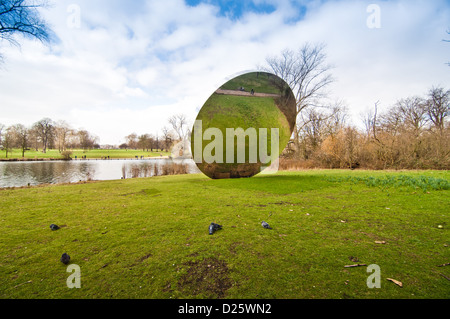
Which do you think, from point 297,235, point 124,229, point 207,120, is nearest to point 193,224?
point 124,229

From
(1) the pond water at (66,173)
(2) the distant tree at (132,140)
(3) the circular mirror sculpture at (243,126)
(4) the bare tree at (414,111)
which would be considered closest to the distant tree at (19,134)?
(1) the pond water at (66,173)

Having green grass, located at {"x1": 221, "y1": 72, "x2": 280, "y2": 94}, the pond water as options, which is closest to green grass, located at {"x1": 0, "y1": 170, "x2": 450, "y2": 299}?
green grass, located at {"x1": 221, "y1": 72, "x2": 280, "y2": 94}

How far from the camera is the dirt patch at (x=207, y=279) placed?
2115 mm

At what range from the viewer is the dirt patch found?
2115 millimetres

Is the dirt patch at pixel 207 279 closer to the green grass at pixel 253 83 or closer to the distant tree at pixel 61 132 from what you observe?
the green grass at pixel 253 83

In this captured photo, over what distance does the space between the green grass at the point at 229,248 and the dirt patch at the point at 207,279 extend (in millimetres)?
12

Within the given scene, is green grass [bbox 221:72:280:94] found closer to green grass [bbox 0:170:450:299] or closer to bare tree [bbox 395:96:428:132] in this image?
green grass [bbox 0:170:450:299]

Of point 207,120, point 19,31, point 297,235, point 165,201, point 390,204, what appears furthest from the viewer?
point 19,31

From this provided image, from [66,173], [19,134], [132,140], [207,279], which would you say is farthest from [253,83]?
[132,140]

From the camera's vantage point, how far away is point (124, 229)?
381 cm

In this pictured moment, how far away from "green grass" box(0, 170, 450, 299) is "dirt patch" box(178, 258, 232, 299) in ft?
0.04

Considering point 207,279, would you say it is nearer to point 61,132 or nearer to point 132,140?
point 61,132

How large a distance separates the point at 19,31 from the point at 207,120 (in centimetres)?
1078
